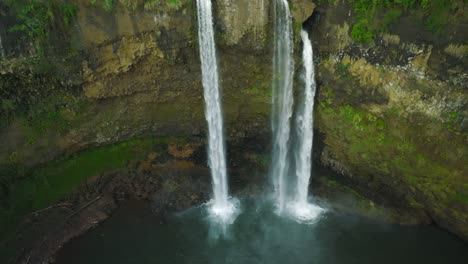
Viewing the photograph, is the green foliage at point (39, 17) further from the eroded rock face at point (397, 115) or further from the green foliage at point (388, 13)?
the green foliage at point (388, 13)

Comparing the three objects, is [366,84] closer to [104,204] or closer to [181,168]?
[181,168]

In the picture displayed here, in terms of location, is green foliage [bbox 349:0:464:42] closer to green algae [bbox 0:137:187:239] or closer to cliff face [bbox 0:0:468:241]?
cliff face [bbox 0:0:468:241]

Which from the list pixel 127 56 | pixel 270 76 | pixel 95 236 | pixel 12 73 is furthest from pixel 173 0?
pixel 95 236

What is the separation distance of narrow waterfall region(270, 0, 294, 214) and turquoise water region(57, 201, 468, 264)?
153 cm

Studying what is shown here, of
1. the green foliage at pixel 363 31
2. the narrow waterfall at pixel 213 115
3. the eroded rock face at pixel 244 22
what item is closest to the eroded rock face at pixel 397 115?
the green foliage at pixel 363 31

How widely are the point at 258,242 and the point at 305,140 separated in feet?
13.3

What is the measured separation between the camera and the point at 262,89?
1380 centimetres

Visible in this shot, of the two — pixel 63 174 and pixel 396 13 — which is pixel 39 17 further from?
pixel 396 13

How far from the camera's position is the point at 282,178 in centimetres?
1474

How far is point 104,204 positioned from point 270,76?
7490 millimetres

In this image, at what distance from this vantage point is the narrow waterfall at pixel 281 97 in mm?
12344

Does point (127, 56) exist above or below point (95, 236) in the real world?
above

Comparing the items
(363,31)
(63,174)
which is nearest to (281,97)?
(363,31)

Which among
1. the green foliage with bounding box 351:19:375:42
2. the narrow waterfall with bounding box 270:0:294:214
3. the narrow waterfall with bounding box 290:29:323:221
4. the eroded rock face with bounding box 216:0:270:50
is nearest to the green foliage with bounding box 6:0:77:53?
the eroded rock face with bounding box 216:0:270:50
